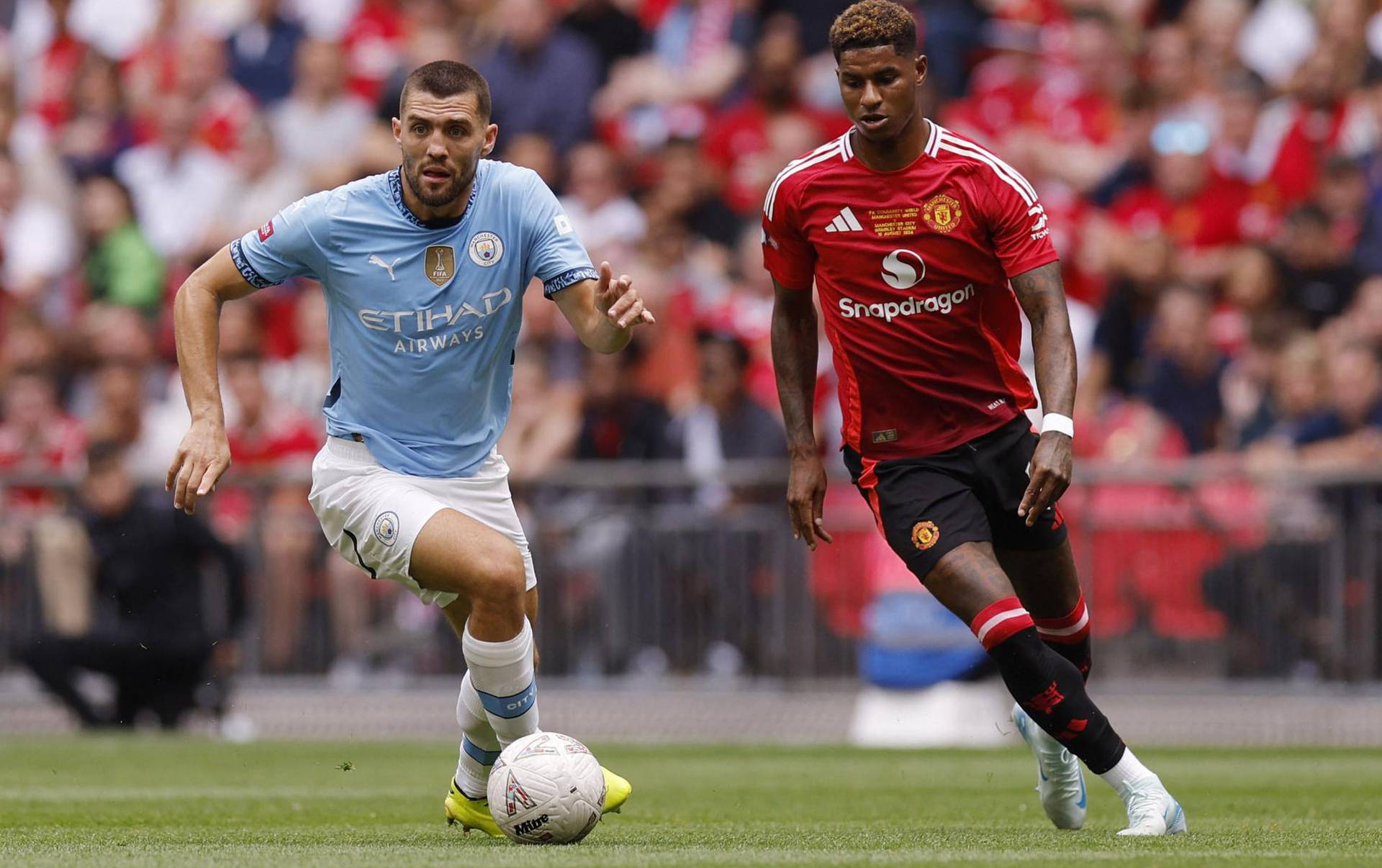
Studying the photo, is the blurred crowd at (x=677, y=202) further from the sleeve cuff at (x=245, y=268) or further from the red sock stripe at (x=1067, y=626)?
the sleeve cuff at (x=245, y=268)

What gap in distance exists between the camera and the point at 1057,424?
25.2 feet

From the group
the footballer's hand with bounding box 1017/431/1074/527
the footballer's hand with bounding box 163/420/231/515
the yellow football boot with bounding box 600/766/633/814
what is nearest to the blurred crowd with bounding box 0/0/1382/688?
the yellow football boot with bounding box 600/766/633/814

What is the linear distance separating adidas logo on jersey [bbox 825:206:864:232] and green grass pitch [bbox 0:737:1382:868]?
7.30ft

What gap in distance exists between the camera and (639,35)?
20.0 m

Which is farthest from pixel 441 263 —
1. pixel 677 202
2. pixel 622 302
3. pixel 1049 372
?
pixel 677 202

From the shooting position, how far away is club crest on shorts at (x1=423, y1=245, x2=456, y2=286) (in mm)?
8297

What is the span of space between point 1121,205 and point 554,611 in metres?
5.31

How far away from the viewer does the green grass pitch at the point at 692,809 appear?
7.27m

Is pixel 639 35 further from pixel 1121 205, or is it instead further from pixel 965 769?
pixel 965 769

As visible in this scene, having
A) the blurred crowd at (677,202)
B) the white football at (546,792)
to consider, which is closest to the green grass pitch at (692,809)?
the white football at (546,792)

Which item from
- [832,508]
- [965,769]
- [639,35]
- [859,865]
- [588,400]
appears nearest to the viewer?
[859,865]

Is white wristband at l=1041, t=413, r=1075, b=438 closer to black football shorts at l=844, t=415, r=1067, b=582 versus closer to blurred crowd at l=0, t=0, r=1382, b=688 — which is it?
black football shorts at l=844, t=415, r=1067, b=582

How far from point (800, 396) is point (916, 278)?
0.73m

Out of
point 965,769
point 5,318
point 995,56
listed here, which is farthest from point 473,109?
point 5,318
